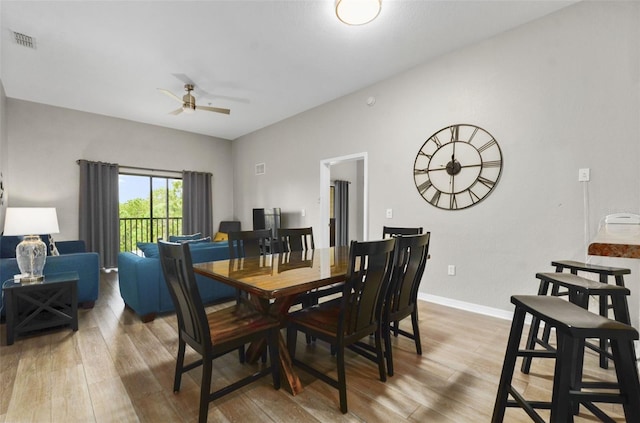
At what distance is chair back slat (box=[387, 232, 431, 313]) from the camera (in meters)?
1.86

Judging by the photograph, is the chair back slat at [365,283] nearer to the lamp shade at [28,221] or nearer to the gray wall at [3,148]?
the lamp shade at [28,221]

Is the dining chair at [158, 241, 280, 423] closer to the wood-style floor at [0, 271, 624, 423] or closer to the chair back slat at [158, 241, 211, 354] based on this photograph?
the chair back slat at [158, 241, 211, 354]

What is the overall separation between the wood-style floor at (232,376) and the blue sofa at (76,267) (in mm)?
623

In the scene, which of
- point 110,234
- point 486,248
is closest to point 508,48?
point 486,248

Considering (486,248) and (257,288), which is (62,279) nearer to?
(257,288)

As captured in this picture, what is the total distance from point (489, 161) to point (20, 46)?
525 centimetres

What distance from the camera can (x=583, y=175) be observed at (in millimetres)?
2547

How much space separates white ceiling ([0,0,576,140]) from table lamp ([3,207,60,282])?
183 cm

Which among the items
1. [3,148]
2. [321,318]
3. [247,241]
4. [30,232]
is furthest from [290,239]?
[3,148]

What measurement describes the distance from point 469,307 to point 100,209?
6.18 metres

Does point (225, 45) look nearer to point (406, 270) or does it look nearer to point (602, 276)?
point (406, 270)

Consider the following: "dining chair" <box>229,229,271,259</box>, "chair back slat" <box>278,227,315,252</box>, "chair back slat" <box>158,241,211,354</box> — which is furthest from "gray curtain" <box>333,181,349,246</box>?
"chair back slat" <box>158,241,211,354</box>

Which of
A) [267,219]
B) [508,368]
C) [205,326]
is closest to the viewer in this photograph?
[508,368]

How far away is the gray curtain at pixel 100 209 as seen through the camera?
16.9 feet
